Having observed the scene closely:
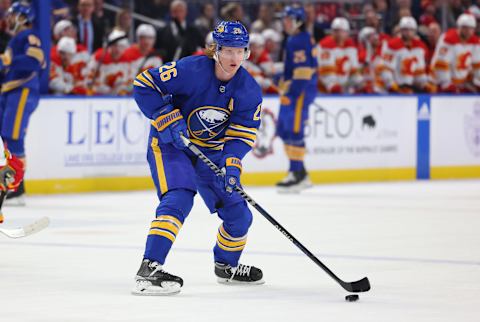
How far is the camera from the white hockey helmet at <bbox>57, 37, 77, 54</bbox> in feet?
41.8

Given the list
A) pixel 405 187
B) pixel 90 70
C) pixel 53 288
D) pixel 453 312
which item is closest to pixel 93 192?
pixel 90 70

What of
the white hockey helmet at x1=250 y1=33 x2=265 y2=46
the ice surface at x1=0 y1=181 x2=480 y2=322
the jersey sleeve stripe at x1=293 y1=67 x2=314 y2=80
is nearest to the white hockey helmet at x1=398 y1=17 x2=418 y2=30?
the white hockey helmet at x1=250 y1=33 x2=265 y2=46

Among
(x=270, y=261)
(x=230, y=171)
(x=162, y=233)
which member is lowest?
(x=270, y=261)

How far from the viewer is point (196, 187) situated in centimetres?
661

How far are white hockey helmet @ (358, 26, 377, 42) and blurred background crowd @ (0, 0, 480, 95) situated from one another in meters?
0.02

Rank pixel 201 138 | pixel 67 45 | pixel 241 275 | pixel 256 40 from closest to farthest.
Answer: pixel 201 138, pixel 241 275, pixel 67 45, pixel 256 40

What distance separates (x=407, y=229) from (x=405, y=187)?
4.09 meters

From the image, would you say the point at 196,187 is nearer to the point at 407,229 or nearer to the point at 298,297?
the point at 298,297

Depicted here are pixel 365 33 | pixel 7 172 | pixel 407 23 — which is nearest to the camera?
pixel 7 172

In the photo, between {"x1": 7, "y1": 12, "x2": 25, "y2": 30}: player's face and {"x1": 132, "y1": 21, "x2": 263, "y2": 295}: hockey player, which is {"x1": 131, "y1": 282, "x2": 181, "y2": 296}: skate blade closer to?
{"x1": 132, "y1": 21, "x2": 263, "y2": 295}: hockey player

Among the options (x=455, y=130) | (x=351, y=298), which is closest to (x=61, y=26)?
(x=455, y=130)

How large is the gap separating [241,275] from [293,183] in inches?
243

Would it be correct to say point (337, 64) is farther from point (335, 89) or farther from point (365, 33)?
point (365, 33)

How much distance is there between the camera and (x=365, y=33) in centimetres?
1545
